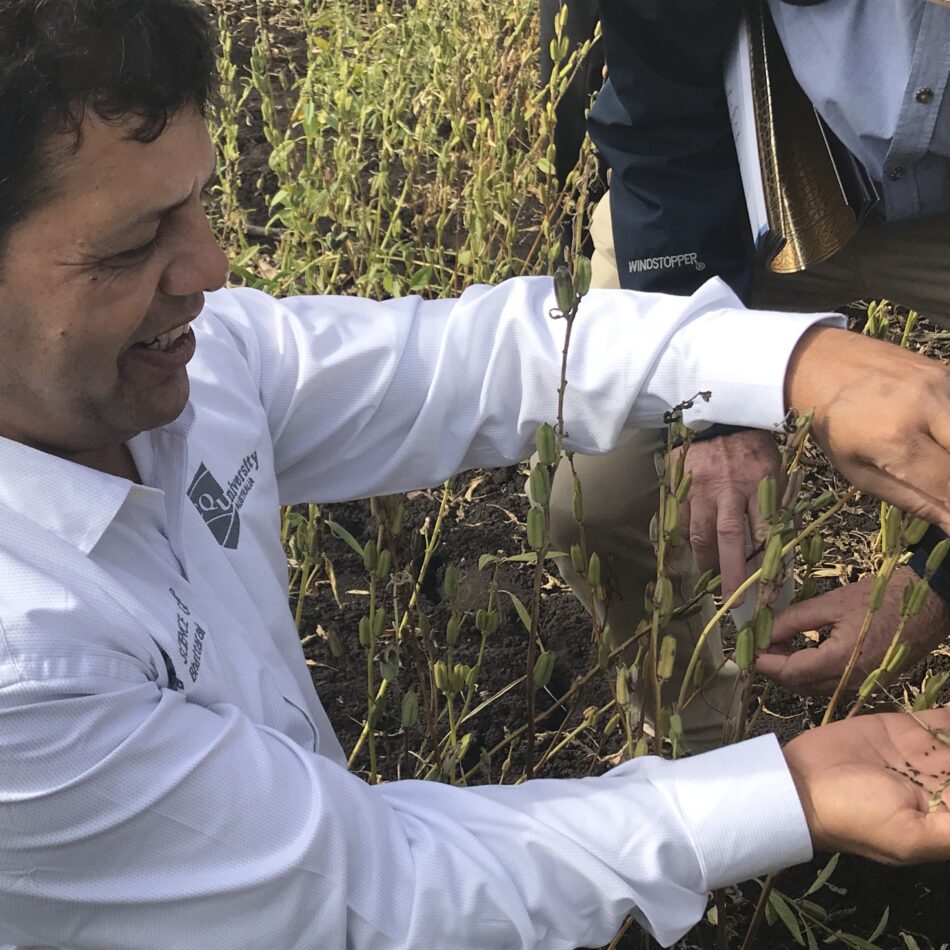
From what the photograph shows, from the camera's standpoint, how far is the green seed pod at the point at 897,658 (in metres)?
1.15

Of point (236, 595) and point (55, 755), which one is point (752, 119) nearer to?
point (236, 595)

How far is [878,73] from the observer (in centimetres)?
154

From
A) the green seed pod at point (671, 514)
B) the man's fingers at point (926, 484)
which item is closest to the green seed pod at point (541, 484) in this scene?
the green seed pod at point (671, 514)

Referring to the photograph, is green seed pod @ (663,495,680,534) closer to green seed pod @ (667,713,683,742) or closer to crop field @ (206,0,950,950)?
crop field @ (206,0,950,950)

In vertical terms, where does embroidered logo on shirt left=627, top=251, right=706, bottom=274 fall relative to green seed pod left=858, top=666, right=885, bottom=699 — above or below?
above

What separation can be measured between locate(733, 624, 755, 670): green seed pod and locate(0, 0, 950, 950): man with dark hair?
0.08 metres

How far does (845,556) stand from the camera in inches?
87.7

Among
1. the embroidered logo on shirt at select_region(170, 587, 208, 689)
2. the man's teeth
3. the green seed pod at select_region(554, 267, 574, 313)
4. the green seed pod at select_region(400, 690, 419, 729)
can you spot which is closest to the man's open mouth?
the man's teeth

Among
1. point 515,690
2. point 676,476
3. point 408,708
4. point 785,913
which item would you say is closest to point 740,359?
point 676,476

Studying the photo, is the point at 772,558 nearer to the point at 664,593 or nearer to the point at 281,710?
the point at 664,593

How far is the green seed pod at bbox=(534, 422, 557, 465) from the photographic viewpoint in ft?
3.67

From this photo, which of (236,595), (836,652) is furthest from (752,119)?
(236,595)

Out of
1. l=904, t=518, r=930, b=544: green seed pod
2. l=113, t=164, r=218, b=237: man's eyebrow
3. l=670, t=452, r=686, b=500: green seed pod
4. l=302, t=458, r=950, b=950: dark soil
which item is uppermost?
l=113, t=164, r=218, b=237: man's eyebrow

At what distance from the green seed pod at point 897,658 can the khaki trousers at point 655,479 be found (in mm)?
528
